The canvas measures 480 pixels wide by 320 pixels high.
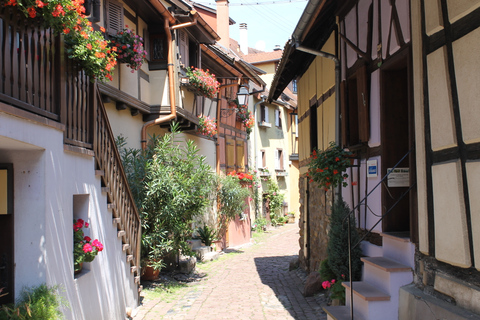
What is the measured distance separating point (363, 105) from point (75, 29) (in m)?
3.62

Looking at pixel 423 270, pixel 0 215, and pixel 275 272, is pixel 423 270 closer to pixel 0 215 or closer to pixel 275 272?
pixel 0 215

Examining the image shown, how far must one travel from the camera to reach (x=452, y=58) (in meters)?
3.72

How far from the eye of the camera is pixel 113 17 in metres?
8.95

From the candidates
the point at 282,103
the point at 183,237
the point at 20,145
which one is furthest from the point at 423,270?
the point at 282,103

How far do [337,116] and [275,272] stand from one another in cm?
581

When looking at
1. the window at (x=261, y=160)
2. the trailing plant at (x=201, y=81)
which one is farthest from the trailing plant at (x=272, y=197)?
the trailing plant at (x=201, y=81)

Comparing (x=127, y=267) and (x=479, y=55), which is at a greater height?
(x=479, y=55)

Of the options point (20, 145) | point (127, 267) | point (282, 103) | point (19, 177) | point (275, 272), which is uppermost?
point (282, 103)

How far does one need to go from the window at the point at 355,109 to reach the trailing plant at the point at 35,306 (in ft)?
13.4

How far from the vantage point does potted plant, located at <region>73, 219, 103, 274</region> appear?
533 centimetres

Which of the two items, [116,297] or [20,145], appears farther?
[116,297]

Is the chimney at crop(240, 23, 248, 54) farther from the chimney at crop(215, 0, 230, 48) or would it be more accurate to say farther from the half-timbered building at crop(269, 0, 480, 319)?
the half-timbered building at crop(269, 0, 480, 319)

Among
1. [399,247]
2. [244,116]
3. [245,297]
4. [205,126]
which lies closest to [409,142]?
[399,247]

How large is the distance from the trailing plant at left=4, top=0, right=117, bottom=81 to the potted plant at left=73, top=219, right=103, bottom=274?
1.84 meters
